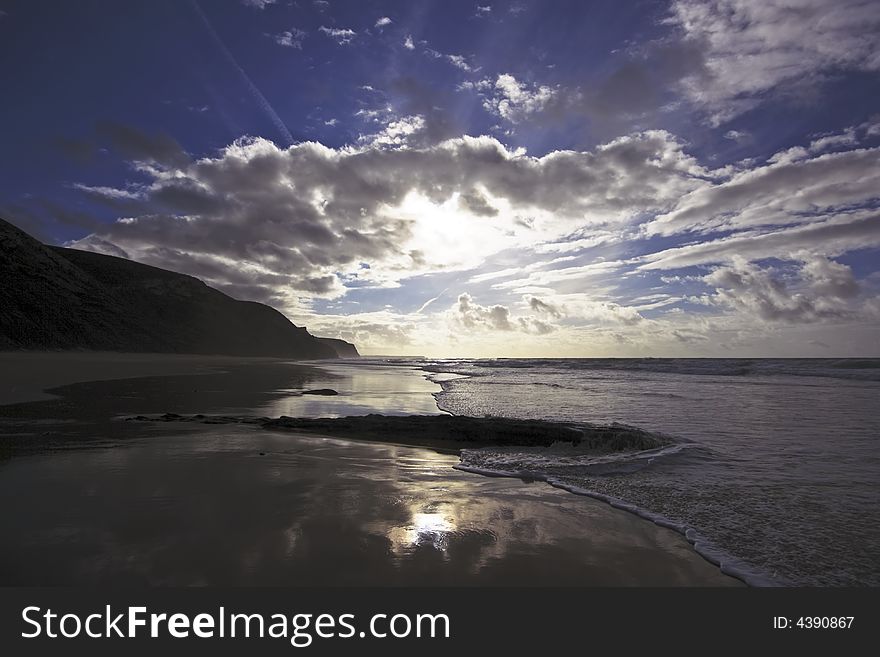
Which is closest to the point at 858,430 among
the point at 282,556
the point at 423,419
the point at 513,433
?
the point at 513,433

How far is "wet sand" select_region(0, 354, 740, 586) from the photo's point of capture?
367cm

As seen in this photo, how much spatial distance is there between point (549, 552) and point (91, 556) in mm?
4357

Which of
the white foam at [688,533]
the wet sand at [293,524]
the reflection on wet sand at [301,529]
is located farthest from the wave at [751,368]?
A: the reflection on wet sand at [301,529]

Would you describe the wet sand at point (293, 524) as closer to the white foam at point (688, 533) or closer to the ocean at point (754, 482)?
the white foam at point (688, 533)

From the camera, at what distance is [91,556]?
12.1ft

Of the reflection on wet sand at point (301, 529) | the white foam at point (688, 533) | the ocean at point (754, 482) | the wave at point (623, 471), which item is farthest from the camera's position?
the ocean at point (754, 482)

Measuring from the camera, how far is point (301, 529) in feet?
15.1

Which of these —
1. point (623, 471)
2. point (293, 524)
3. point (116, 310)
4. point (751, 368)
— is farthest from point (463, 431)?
point (116, 310)

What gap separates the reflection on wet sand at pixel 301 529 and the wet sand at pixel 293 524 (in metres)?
0.02

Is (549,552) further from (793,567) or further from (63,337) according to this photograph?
(63,337)

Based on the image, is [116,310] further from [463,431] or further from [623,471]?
[623,471]

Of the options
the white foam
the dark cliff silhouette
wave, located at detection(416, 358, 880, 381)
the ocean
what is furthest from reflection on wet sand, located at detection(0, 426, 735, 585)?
the dark cliff silhouette

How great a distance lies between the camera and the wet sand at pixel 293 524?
367 centimetres

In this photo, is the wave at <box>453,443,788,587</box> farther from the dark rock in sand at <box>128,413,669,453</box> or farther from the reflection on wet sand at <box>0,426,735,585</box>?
the dark rock in sand at <box>128,413,669,453</box>
